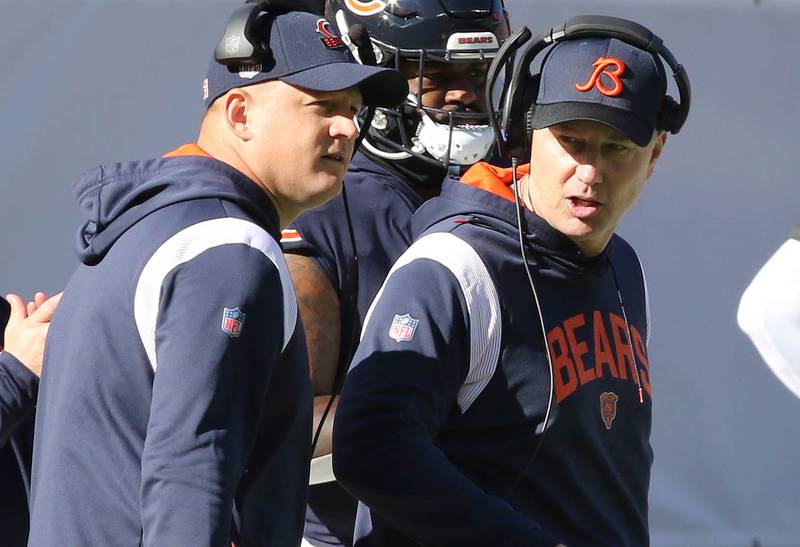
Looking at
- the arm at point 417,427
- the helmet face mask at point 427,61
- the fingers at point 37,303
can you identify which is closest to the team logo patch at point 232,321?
the arm at point 417,427

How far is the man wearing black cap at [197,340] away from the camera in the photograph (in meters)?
1.60

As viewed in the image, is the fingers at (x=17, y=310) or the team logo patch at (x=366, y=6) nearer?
the fingers at (x=17, y=310)

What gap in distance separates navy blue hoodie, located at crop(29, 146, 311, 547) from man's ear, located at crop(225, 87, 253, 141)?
0.11 metres

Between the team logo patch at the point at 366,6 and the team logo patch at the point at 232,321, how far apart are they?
1.20 m

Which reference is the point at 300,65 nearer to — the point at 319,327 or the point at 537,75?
the point at 537,75

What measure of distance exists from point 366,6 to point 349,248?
52 centimetres

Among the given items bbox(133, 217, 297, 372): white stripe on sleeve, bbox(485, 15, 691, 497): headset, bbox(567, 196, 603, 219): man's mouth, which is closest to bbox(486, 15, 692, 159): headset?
bbox(485, 15, 691, 497): headset

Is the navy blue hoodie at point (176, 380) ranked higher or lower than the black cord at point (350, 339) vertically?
higher

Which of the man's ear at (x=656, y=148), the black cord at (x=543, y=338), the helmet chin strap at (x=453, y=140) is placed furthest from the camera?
the helmet chin strap at (x=453, y=140)

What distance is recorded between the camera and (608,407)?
2.08 meters

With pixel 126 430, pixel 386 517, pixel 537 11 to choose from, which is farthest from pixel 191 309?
pixel 537 11

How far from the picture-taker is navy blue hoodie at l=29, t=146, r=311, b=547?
1590 millimetres

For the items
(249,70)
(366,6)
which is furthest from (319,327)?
(366,6)

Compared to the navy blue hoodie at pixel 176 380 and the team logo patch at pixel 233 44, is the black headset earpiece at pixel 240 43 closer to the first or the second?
the team logo patch at pixel 233 44
